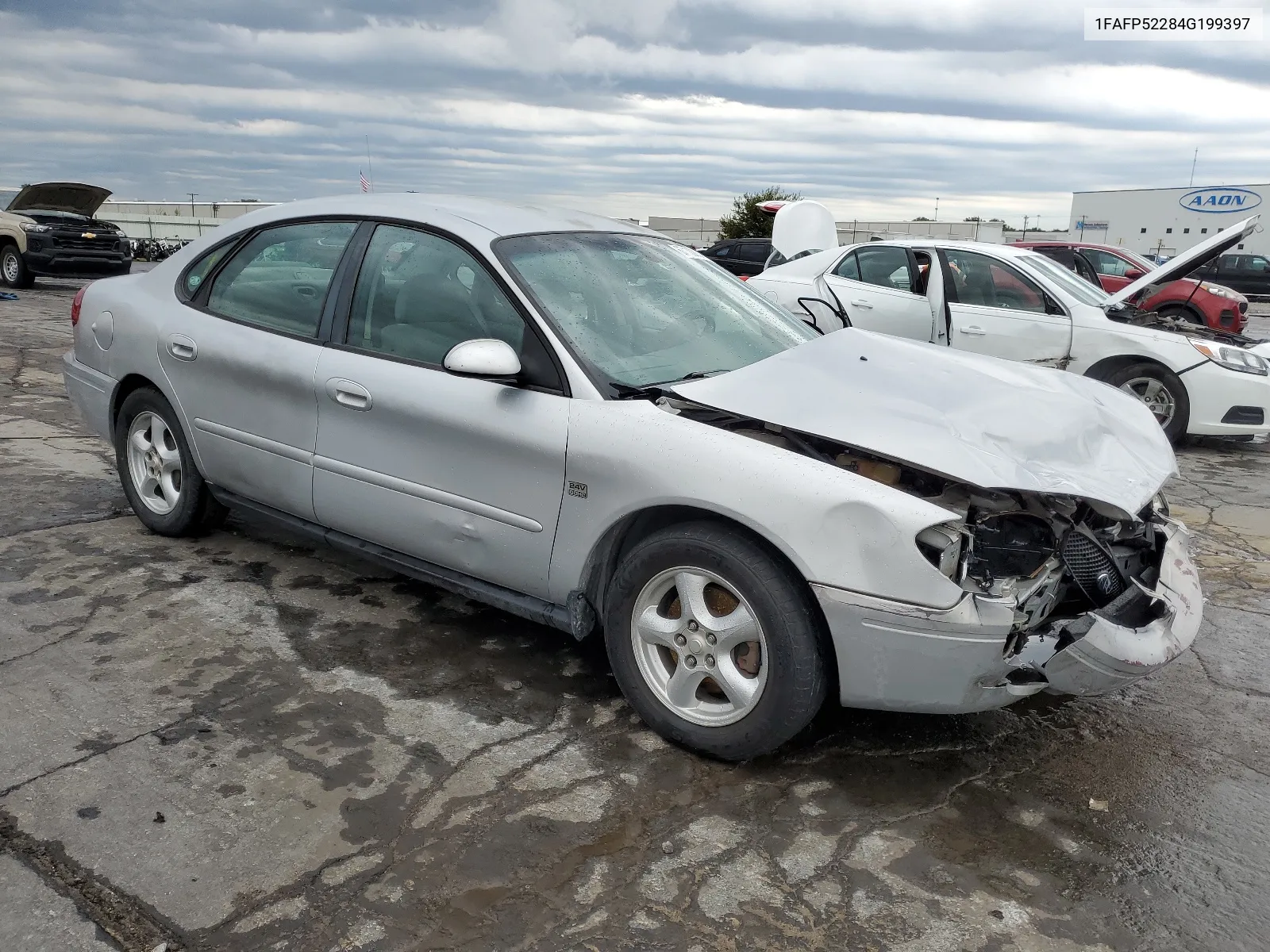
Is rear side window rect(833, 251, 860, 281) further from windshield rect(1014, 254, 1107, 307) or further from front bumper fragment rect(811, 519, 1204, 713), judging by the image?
front bumper fragment rect(811, 519, 1204, 713)

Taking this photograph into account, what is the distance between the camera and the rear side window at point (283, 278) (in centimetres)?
396

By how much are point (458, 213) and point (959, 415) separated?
1973 mm

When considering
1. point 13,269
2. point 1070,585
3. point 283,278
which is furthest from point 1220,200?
point 283,278

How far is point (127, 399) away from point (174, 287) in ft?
1.91

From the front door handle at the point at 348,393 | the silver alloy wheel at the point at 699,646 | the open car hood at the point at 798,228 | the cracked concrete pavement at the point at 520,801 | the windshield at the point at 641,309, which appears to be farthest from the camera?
the open car hood at the point at 798,228

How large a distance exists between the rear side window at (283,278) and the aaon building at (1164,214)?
4376 centimetres

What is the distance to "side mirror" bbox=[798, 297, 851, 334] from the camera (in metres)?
4.75

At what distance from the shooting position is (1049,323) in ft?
26.9

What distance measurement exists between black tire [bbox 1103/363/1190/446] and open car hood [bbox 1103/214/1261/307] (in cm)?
96

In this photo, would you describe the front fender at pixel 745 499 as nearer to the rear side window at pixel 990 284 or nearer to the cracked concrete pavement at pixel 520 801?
the cracked concrete pavement at pixel 520 801

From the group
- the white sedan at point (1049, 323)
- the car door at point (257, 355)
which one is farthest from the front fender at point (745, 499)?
the white sedan at point (1049, 323)

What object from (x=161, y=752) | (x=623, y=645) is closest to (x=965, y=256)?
(x=623, y=645)

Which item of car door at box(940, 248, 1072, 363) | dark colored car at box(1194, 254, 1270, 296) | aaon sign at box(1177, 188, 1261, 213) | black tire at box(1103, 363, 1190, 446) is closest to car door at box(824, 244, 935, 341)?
car door at box(940, 248, 1072, 363)

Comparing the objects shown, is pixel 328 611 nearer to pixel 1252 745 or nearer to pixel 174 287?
pixel 174 287
